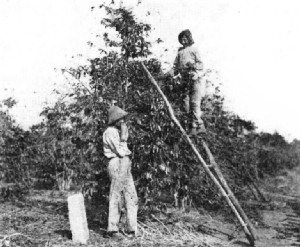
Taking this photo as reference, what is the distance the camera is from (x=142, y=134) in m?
7.61

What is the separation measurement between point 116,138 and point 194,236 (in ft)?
8.00

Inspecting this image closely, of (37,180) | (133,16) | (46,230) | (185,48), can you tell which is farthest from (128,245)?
(37,180)

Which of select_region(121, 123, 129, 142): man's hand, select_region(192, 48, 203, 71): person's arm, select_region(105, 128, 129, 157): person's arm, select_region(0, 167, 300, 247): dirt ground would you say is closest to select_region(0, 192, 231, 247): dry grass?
select_region(0, 167, 300, 247): dirt ground

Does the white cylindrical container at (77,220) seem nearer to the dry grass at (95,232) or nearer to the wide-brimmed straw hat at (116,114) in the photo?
the dry grass at (95,232)

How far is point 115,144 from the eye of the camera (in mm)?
6910

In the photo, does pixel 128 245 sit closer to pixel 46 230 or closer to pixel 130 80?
pixel 46 230

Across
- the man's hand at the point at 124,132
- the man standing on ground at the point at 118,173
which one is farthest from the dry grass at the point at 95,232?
the man's hand at the point at 124,132

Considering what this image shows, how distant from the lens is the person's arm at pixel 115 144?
693 cm

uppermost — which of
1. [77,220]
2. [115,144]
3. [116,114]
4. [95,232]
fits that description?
[116,114]

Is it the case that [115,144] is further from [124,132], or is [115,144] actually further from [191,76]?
[191,76]

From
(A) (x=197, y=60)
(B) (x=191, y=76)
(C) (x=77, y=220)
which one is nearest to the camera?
(C) (x=77, y=220)

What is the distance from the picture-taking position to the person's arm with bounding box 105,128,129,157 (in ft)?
22.7

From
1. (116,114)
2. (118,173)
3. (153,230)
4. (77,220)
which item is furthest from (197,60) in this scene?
(77,220)

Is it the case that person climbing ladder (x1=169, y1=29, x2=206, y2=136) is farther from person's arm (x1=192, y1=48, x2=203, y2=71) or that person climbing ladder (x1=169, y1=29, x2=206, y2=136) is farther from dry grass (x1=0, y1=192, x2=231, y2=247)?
dry grass (x1=0, y1=192, x2=231, y2=247)
